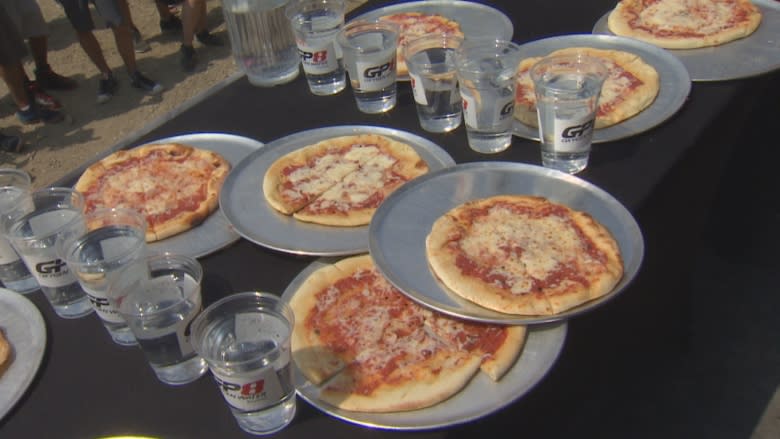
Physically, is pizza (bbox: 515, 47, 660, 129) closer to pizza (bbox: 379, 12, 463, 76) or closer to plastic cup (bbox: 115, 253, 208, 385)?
pizza (bbox: 379, 12, 463, 76)

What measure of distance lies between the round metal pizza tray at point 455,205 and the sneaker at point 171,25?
18.7 ft

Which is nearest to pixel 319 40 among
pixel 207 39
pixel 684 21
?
pixel 684 21

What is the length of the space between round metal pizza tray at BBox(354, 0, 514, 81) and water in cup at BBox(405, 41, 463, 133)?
256mm

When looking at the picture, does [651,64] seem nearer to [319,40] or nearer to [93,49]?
[319,40]

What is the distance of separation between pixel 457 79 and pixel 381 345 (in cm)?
90

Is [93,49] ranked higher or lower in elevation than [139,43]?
higher

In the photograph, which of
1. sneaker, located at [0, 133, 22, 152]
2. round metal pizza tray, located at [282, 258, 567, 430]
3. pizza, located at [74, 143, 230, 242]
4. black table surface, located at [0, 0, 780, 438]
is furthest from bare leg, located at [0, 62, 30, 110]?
round metal pizza tray, located at [282, 258, 567, 430]

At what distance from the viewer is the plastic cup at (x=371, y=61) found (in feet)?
7.16

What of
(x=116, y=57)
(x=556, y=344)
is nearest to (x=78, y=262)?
(x=556, y=344)

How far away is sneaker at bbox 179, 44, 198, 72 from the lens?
6.14m

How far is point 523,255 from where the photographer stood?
65.6 inches

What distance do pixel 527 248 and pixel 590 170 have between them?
435 mm

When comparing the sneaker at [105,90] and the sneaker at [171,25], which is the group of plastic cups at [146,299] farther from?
the sneaker at [171,25]

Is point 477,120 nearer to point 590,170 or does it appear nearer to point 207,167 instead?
point 590,170
